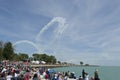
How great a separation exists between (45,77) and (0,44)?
9081 centimetres

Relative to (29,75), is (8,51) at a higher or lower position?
higher

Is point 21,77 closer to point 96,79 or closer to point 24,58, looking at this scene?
point 96,79

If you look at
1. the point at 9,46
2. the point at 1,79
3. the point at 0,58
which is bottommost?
the point at 1,79

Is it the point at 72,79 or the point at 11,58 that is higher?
the point at 11,58

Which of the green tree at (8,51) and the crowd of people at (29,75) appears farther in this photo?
the green tree at (8,51)

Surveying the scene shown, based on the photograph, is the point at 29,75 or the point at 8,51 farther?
the point at 8,51

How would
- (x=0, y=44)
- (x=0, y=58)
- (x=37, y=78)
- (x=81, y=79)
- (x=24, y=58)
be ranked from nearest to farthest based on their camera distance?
(x=37, y=78) < (x=81, y=79) < (x=0, y=58) < (x=0, y=44) < (x=24, y=58)

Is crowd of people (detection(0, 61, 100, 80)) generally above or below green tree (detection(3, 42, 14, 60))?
below

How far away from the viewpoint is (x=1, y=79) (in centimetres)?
2419

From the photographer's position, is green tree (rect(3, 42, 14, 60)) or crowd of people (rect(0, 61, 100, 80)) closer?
crowd of people (rect(0, 61, 100, 80))

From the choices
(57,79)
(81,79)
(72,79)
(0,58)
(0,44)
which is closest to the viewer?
(57,79)

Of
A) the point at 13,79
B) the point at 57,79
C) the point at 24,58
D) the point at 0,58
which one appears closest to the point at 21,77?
the point at 13,79

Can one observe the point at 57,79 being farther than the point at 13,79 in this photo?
Yes

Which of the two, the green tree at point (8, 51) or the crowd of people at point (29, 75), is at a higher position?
the green tree at point (8, 51)
